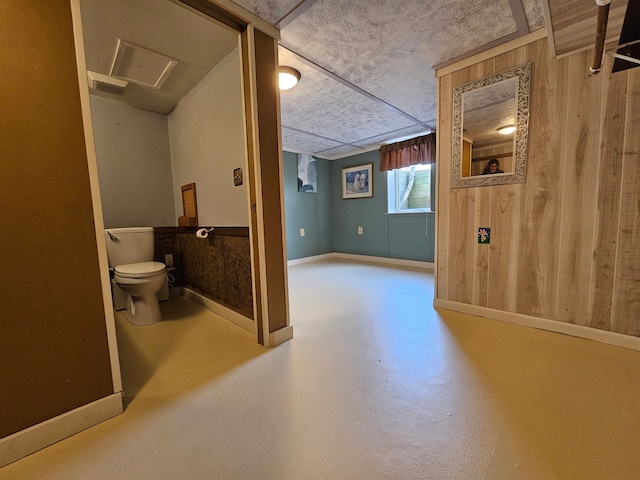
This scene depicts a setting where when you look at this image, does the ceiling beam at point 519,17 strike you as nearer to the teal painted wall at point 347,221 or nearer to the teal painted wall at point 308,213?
the teal painted wall at point 347,221

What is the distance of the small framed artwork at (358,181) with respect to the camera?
4531 millimetres

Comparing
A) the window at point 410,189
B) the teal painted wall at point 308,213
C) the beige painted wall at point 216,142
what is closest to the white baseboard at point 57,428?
the beige painted wall at point 216,142

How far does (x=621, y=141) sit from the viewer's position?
1.50 metres

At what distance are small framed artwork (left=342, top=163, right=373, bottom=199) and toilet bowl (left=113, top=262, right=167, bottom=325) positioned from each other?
346 centimetres

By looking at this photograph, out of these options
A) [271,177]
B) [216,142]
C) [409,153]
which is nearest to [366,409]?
[271,177]

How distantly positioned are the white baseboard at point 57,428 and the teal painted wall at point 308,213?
10.9ft

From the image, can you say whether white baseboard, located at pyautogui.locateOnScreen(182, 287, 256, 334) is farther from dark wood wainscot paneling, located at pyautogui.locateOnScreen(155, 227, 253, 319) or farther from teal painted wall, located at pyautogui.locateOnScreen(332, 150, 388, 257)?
teal painted wall, located at pyautogui.locateOnScreen(332, 150, 388, 257)

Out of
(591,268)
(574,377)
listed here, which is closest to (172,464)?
(574,377)

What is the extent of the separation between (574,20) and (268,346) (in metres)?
2.45

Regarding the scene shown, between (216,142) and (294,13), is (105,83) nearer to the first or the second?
(216,142)

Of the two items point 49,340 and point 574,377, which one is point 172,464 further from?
point 574,377

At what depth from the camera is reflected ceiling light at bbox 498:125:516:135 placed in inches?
72.5

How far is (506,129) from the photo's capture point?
6.14ft

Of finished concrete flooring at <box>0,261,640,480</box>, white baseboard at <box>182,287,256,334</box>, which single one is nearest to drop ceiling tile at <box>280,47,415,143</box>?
white baseboard at <box>182,287,256,334</box>
